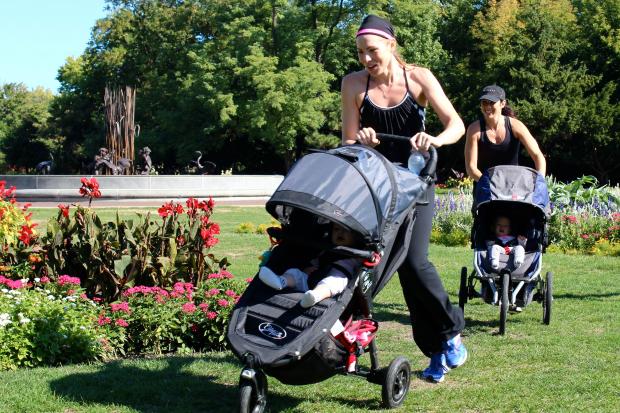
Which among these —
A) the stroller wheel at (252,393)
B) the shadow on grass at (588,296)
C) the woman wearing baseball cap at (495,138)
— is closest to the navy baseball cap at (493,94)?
the woman wearing baseball cap at (495,138)

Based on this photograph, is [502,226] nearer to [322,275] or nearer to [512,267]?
[512,267]

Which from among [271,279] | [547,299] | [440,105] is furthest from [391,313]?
[271,279]

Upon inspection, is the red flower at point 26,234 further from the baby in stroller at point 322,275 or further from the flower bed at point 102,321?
the baby in stroller at point 322,275

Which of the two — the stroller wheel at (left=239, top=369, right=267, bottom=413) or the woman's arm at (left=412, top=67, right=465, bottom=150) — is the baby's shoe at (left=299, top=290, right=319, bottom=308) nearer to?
the stroller wheel at (left=239, top=369, right=267, bottom=413)

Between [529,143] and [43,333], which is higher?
[529,143]

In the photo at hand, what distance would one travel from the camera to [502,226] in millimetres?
8336

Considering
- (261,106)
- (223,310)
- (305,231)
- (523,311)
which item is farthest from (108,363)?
(261,106)

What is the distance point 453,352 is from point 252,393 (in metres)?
1.77

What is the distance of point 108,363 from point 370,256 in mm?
2609

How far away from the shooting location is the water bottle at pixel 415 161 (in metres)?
5.23

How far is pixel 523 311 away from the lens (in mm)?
8727

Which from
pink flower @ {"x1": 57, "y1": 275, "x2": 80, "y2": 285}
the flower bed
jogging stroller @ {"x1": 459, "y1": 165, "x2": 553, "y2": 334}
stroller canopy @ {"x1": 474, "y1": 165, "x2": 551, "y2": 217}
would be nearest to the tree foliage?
jogging stroller @ {"x1": 459, "y1": 165, "x2": 553, "y2": 334}

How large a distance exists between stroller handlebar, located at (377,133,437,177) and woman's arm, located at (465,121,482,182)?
2.92 meters

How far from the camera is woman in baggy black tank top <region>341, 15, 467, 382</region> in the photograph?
17.4 feet
